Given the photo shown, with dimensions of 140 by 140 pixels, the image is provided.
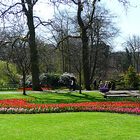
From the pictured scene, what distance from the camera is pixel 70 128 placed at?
14.2 meters

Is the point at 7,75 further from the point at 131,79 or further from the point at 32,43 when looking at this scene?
the point at 32,43

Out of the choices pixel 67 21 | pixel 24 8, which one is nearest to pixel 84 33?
pixel 24 8

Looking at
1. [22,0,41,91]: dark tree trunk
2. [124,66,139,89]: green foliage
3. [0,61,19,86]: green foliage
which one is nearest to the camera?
Answer: [22,0,41,91]: dark tree trunk

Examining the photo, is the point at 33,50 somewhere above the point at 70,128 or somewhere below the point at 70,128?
above

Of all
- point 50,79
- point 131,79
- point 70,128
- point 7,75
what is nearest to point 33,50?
point 50,79

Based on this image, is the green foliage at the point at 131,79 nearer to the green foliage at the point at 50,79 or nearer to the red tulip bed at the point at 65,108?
the green foliage at the point at 50,79

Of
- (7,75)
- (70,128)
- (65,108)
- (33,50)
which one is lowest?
(70,128)

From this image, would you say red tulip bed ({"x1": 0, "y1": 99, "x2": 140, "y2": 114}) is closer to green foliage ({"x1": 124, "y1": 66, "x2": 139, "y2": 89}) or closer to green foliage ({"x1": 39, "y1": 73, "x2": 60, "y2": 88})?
green foliage ({"x1": 39, "y1": 73, "x2": 60, "y2": 88})

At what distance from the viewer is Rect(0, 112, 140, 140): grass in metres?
12.6

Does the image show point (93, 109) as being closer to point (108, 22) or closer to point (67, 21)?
point (108, 22)

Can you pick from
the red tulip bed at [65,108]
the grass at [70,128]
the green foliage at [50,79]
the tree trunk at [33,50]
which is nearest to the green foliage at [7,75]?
the green foliage at [50,79]

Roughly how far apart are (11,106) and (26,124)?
6.24 m

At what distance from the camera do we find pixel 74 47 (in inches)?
2445

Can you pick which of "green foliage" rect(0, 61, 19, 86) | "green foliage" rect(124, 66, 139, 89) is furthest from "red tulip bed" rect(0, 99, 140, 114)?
"green foliage" rect(0, 61, 19, 86)
